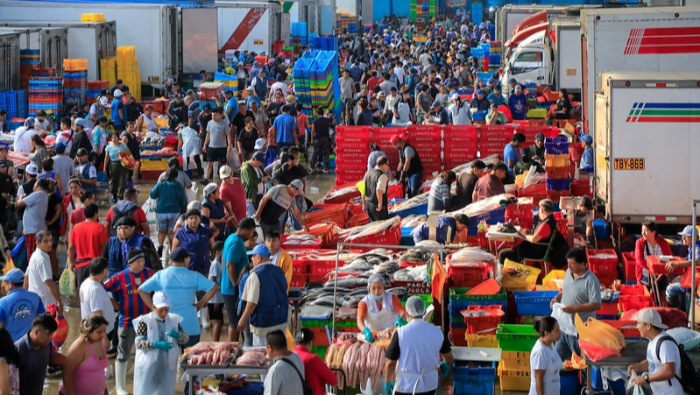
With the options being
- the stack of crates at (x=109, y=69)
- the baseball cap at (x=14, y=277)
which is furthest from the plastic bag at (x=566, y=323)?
the stack of crates at (x=109, y=69)

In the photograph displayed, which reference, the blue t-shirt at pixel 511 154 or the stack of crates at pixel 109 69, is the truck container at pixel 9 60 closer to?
the stack of crates at pixel 109 69

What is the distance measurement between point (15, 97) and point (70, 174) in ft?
31.1

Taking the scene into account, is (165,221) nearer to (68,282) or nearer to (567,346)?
(68,282)

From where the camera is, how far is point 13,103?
85.8 feet

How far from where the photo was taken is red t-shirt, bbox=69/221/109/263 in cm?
1262

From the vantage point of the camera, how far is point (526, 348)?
11086mm

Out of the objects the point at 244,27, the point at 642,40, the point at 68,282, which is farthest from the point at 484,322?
the point at 244,27

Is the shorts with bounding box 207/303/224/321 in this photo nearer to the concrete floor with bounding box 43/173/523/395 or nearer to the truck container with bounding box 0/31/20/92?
the concrete floor with bounding box 43/173/523/395

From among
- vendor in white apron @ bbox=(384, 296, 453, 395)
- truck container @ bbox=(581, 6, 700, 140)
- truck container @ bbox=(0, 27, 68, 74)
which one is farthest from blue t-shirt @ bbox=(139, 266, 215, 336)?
truck container @ bbox=(0, 27, 68, 74)

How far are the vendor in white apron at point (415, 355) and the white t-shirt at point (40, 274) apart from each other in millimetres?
4223

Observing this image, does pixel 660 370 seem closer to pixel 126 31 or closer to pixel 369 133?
pixel 369 133

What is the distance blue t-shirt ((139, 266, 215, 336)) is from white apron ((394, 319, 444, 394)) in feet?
7.95

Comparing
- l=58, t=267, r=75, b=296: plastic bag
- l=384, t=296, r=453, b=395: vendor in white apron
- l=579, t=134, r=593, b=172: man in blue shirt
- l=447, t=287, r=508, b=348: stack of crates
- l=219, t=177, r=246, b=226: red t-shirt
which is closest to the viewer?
l=384, t=296, r=453, b=395: vendor in white apron

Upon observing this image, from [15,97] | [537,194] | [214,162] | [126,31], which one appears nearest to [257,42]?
[126,31]
